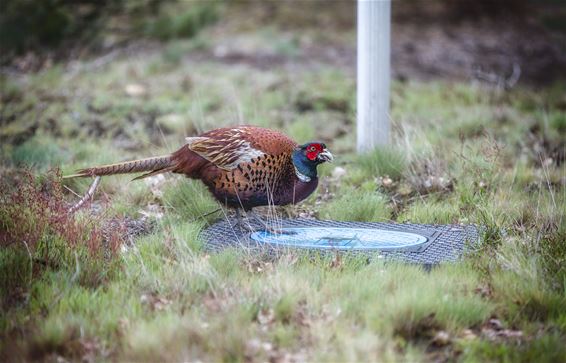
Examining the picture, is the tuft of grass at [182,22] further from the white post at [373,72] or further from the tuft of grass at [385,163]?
the tuft of grass at [385,163]

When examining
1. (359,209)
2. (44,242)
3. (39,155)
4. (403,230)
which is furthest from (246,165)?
(39,155)

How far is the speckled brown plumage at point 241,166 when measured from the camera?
16.5ft

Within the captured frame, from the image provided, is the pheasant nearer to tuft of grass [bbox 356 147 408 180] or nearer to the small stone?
tuft of grass [bbox 356 147 408 180]

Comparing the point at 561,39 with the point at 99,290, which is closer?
the point at 99,290

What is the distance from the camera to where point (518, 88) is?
10.7m

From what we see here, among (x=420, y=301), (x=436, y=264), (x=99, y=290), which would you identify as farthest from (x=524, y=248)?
(x=99, y=290)

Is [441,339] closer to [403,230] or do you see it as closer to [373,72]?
[403,230]

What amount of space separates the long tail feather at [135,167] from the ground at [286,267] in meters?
0.21

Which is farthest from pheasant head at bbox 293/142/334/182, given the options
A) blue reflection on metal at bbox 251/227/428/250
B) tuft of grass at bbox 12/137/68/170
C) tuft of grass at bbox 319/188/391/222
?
tuft of grass at bbox 12/137/68/170

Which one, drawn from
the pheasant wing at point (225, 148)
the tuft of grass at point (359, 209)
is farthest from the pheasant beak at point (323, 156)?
the tuft of grass at point (359, 209)

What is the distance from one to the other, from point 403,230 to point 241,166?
1.19m

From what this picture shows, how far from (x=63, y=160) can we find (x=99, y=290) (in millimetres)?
2993

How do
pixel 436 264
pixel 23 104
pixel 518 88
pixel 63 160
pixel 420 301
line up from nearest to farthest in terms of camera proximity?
pixel 420 301 → pixel 436 264 → pixel 63 160 → pixel 23 104 → pixel 518 88

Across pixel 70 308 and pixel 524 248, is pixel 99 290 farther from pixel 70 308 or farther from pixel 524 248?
pixel 524 248
